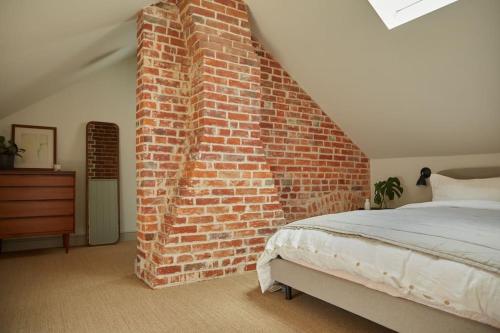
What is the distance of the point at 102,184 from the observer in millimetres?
4688

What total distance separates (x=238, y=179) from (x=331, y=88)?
1631 millimetres

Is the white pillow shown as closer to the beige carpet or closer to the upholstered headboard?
the upholstered headboard

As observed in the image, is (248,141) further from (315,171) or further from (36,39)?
(36,39)

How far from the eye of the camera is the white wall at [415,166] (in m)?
3.64

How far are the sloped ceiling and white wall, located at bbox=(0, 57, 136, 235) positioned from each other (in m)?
2.37

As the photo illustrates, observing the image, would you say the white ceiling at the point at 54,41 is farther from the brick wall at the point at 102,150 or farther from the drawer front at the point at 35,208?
the drawer front at the point at 35,208

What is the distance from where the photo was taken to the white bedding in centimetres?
131

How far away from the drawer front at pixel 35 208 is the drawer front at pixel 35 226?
0.19 ft

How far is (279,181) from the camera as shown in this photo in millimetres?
3783

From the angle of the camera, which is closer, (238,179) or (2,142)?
(238,179)

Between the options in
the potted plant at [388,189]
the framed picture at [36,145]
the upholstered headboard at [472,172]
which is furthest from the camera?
the framed picture at [36,145]

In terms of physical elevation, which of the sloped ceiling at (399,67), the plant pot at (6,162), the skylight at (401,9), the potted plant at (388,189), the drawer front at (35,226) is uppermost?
the skylight at (401,9)

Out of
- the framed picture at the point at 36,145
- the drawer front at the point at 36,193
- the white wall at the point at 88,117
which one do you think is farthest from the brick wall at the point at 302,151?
the framed picture at the point at 36,145

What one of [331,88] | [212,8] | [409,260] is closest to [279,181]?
[331,88]
